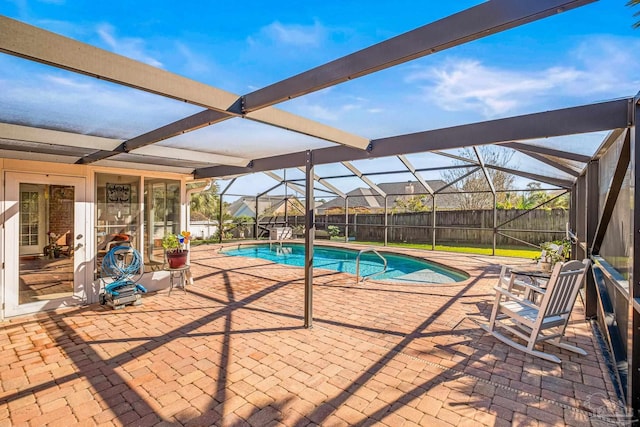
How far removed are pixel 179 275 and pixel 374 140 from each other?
16.1 ft

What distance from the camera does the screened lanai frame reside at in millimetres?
1801

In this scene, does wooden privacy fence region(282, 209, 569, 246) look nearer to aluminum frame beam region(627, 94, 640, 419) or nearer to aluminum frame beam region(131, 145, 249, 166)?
aluminum frame beam region(131, 145, 249, 166)

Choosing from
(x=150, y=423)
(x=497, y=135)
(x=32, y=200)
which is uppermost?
(x=497, y=135)

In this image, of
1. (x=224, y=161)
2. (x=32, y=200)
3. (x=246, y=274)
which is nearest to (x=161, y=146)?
(x=224, y=161)

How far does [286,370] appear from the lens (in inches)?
131

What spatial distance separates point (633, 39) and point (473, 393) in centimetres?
299

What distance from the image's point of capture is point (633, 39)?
91.9 inches

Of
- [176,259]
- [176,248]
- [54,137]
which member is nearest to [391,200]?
[176,248]

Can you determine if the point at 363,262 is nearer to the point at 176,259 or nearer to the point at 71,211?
the point at 176,259

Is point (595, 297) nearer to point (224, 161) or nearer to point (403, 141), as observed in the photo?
point (403, 141)

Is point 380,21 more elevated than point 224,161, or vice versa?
point 380,21

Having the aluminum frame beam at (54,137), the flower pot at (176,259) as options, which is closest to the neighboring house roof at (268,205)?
the flower pot at (176,259)

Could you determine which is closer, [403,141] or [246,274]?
[403,141]

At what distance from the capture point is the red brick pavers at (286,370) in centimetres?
263
